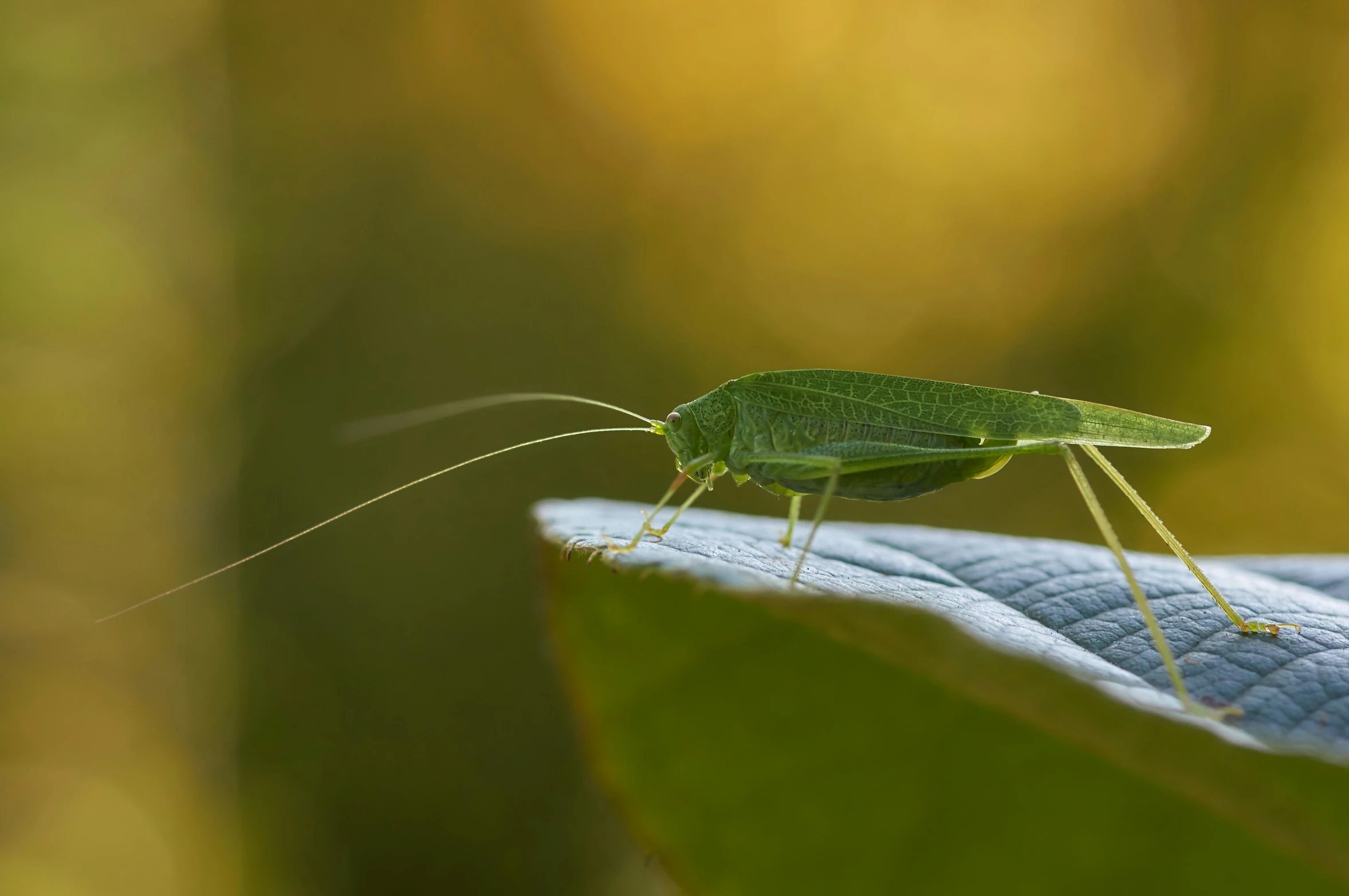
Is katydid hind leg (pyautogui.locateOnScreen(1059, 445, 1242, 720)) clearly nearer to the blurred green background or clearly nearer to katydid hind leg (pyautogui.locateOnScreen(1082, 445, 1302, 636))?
katydid hind leg (pyautogui.locateOnScreen(1082, 445, 1302, 636))

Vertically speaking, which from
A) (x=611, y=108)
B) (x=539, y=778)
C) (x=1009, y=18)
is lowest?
(x=539, y=778)

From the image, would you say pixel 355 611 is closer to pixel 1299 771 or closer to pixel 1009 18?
pixel 1299 771

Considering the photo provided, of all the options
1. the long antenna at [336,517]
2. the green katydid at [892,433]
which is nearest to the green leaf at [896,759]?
the long antenna at [336,517]

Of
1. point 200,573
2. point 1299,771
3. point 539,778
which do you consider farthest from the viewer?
point 200,573

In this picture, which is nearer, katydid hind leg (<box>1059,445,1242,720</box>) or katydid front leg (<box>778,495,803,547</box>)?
katydid hind leg (<box>1059,445,1242,720</box>)

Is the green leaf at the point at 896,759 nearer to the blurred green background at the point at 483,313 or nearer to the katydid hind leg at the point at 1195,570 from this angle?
the katydid hind leg at the point at 1195,570

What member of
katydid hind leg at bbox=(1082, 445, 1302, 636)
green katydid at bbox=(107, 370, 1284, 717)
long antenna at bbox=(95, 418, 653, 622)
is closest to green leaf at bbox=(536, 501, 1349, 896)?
katydid hind leg at bbox=(1082, 445, 1302, 636)

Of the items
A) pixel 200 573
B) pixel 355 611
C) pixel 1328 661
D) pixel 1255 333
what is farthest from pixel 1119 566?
pixel 1255 333
